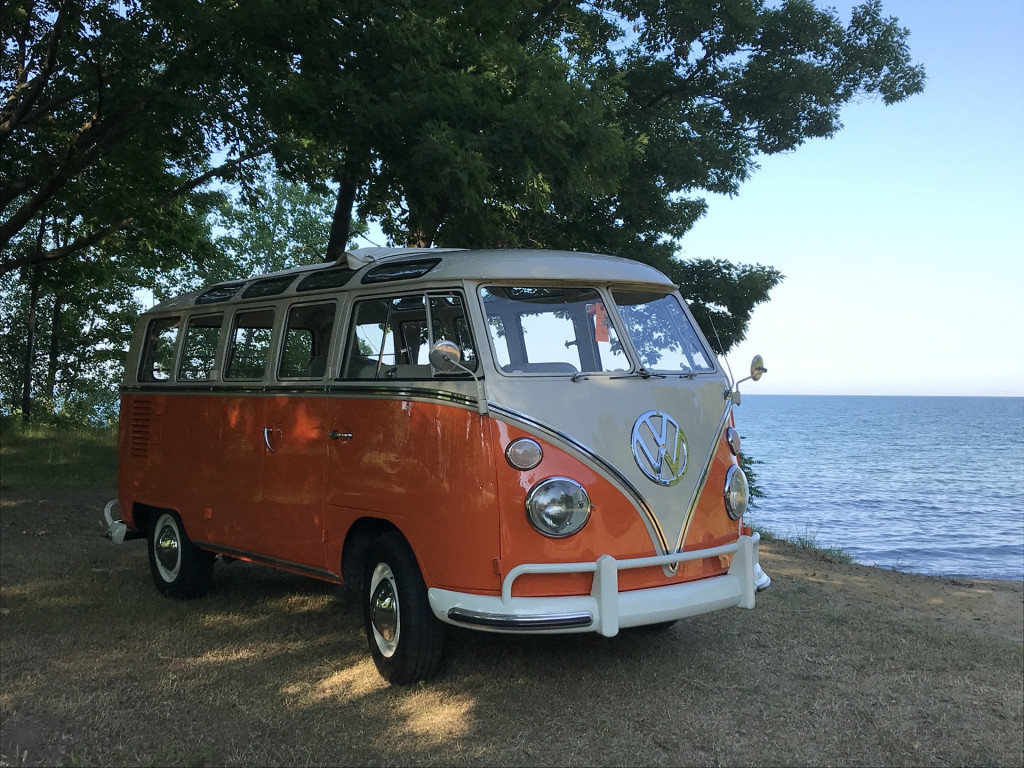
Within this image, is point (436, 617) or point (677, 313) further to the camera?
point (677, 313)

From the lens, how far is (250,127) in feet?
35.0

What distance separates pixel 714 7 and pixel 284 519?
46.5 ft

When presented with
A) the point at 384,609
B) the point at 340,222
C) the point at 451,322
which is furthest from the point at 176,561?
the point at 340,222

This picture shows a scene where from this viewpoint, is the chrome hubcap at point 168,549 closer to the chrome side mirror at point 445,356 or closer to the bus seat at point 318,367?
the bus seat at point 318,367

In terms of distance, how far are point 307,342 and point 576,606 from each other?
287 centimetres

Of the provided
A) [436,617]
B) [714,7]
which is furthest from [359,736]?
[714,7]

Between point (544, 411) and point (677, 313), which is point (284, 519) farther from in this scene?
point (677, 313)

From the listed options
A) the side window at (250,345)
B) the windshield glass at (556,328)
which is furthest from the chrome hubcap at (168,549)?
the windshield glass at (556,328)

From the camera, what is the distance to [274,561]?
6691 mm

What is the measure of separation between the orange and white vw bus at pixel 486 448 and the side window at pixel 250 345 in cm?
4

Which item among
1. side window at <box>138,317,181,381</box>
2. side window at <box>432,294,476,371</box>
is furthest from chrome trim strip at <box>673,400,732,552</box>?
side window at <box>138,317,181,381</box>

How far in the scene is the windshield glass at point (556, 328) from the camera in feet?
18.3

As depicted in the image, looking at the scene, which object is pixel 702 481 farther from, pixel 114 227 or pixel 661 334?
pixel 114 227

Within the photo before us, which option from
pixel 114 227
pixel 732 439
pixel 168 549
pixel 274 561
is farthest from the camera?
pixel 114 227
